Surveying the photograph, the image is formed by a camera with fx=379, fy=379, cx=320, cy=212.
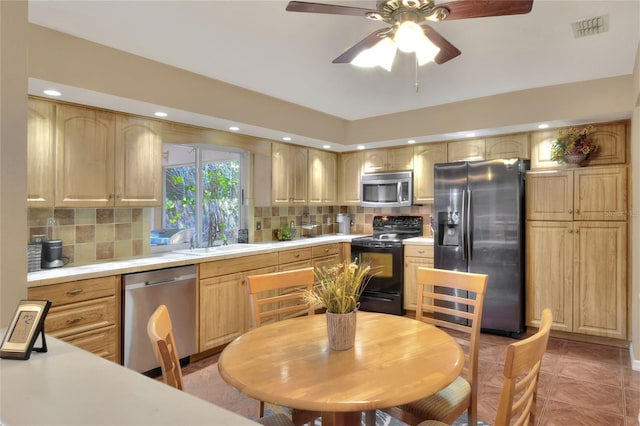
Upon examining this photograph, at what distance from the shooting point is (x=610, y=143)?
3625 millimetres

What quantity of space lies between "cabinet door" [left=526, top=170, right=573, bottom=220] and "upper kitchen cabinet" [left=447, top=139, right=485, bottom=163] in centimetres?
65

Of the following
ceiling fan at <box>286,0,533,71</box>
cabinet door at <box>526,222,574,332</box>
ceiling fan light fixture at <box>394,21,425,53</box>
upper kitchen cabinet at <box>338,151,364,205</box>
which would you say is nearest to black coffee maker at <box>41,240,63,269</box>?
ceiling fan at <box>286,0,533,71</box>

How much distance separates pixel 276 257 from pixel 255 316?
6.17 feet

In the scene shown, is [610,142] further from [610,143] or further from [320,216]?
[320,216]

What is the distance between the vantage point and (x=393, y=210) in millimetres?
5340

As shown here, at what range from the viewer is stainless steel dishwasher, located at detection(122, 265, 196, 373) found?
278cm

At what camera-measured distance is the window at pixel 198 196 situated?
3.81 metres

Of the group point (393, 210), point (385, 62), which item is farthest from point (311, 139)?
point (385, 62)

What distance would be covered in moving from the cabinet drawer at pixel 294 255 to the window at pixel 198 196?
0.69m

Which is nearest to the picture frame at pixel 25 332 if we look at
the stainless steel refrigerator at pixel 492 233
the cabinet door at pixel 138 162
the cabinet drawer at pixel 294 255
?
the cabinet door at pixel 138 162

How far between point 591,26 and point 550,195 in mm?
1842

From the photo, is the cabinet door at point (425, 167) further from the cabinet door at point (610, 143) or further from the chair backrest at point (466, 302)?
the chair backrest at point (466, 302)

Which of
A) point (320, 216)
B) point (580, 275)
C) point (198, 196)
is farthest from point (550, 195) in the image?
point (198, 196)

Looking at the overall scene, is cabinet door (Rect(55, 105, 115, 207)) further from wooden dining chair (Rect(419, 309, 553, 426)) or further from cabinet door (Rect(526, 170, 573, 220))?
cabinet door (Rect(526, 170, 573, 220))
